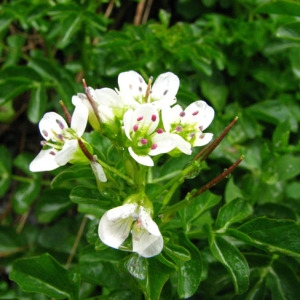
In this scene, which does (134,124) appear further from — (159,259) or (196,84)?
(196,84)

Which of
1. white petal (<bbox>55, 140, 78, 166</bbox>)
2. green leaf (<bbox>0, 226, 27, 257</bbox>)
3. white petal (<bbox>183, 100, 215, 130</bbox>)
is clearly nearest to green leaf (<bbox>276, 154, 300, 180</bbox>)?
white petal (<bbox>183, 100, 215, 130</bbox>)

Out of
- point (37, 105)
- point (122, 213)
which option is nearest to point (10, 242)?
point (37, 105)

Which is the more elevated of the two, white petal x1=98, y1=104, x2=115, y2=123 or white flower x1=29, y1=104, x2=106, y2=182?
white petal x1=98, y1=104, x2=115, y2=123

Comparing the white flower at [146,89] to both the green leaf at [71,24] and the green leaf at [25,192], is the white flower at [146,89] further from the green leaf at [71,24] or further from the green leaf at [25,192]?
the green leaf at [25,192]

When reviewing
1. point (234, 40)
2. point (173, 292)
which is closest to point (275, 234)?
point (173, 292)

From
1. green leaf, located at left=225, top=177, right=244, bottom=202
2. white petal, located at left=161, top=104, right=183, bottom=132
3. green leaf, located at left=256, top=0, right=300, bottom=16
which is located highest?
green leaf, located at left=256, top=0, right=300, bottom=16

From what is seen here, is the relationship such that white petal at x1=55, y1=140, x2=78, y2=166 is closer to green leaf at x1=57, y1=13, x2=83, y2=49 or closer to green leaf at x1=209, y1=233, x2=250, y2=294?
green leaf at x1=209, y1=233, x2=250, y2=294
